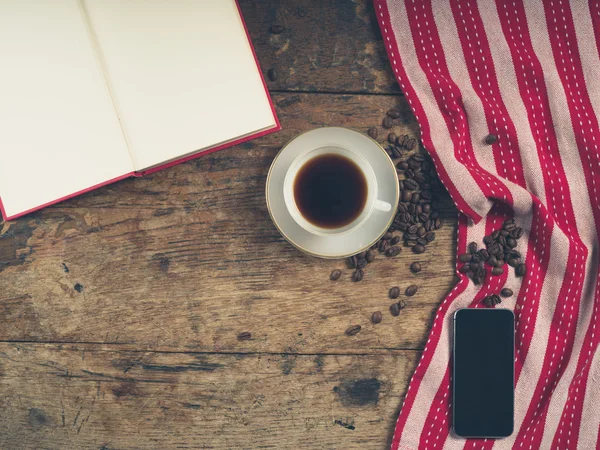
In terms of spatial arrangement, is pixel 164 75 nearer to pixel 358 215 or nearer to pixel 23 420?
pixel 358 215

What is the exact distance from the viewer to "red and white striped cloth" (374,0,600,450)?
112 cm

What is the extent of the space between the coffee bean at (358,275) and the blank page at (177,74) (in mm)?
355

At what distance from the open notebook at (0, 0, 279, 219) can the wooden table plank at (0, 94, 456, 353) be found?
0.08 m

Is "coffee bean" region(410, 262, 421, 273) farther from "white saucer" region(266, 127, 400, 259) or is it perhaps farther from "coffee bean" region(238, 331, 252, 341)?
"coffee bean" region(238, 331, 252, 341)

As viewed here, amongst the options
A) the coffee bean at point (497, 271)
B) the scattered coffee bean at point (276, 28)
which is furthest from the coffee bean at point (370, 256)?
the scattered coffee bean at point (276, 28)

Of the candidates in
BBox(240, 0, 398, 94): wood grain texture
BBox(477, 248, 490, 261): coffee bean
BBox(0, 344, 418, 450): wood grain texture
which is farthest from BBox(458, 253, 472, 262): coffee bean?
BBox(240, 0, 398, 94): wood grain texture

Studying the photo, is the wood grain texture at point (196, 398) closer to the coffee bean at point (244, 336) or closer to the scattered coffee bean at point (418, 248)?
the coffee bean at point (244, 336)

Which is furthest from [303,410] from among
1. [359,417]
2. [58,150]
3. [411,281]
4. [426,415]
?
[58,150]

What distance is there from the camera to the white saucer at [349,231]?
108cm

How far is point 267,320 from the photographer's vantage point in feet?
3.79

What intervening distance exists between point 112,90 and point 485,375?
946 millimetres

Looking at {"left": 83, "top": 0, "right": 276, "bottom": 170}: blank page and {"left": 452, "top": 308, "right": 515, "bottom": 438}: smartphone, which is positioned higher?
{"left": 83, "top": 0, "right": 276, "bottom": 170}: blank page

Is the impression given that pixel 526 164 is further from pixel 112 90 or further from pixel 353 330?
pixel 112 90

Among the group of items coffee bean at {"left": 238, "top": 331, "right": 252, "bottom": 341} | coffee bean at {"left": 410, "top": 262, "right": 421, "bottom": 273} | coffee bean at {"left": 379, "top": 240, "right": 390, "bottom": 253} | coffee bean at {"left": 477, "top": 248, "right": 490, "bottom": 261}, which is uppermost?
coffee bean at {"left": 379, "top": 240, "right": 390, "bottom": 253}
